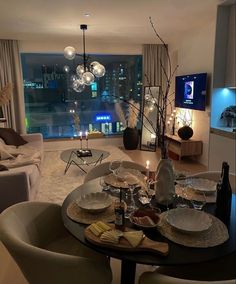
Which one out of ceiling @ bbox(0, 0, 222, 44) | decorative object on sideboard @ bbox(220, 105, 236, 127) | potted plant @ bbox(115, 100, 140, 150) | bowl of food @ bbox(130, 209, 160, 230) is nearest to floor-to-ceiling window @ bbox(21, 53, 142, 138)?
potted plant @ bbox(115, 100, 140, 150)

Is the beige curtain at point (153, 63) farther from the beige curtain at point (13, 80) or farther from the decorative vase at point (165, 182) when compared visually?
the decorative vase at point (165, 182)

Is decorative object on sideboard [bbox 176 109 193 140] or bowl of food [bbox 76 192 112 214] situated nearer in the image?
bowl of food [bbox 76 192 112 214]

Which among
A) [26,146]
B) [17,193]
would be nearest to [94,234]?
[17,193]

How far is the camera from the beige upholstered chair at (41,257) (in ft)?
4.22

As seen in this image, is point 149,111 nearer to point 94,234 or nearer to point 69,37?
point 69,37

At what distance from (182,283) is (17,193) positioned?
85.6 inches

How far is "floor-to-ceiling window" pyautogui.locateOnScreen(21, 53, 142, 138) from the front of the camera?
247 inches

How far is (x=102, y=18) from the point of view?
13.3 feet

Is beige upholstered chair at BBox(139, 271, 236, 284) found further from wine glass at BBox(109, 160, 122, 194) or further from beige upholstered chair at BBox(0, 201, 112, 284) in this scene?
wine glass at BBox(109, 160, 122, 194)

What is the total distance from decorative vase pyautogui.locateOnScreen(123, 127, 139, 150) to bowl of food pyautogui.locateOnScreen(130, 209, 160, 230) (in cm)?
478

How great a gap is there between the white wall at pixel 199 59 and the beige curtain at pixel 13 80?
142 inches

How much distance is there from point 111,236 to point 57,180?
3.10 m

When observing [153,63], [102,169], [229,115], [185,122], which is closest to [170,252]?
[102,169]

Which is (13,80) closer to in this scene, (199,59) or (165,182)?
(199,59)
